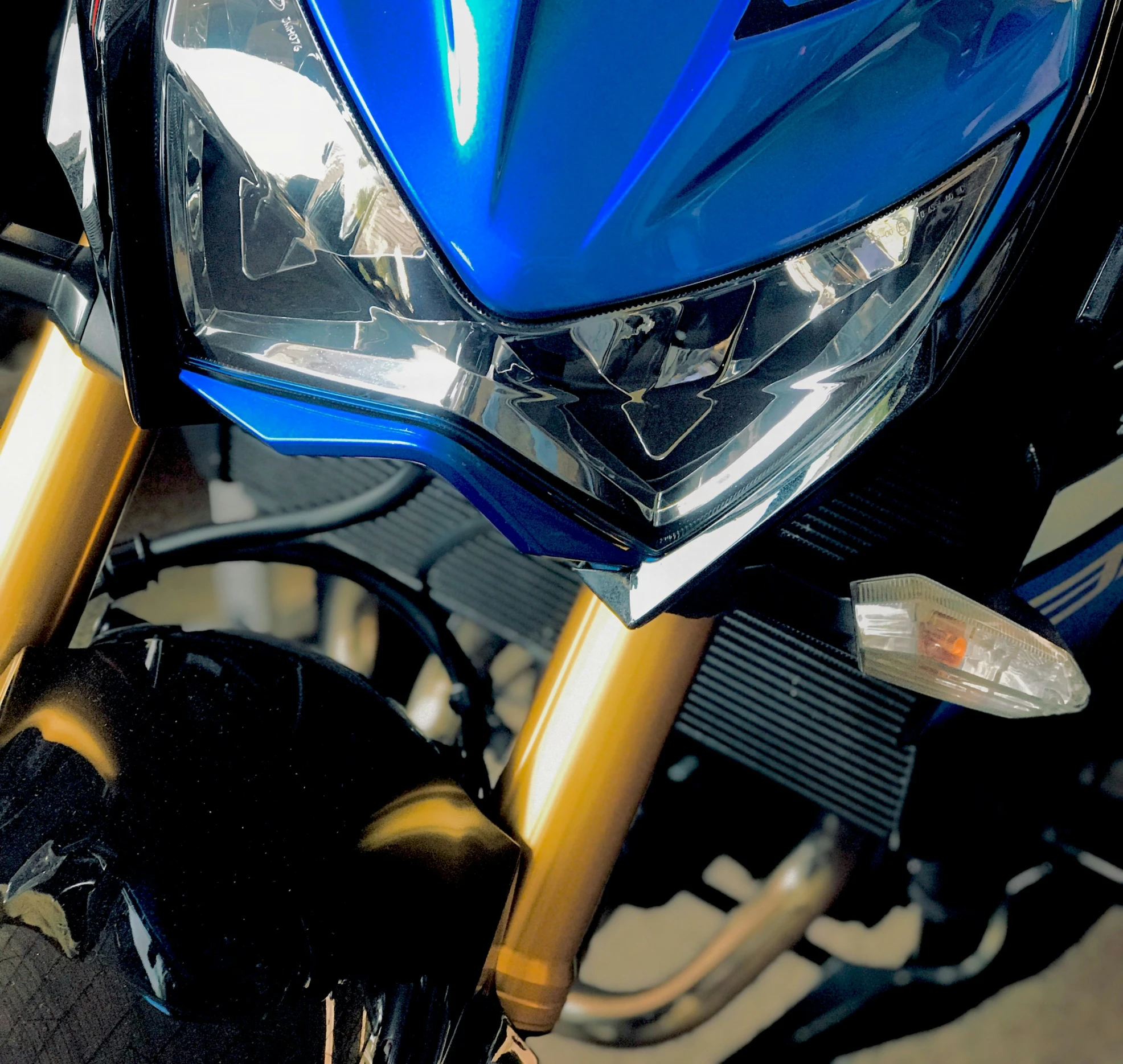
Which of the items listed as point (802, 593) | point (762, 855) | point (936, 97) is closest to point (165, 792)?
point (802, 593)

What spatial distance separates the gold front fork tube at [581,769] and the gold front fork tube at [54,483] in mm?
343

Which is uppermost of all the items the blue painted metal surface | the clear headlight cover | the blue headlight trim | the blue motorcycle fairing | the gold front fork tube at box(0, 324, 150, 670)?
the blue motorcycle fairing

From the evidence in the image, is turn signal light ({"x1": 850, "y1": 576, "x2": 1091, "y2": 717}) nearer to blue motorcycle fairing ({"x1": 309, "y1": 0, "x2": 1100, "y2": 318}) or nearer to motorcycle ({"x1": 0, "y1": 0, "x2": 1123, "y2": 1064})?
motorcycle ({"x1": 0, "y1": 0, "x2": 1123, "y2": 1064})

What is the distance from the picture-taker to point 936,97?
1.61 feet

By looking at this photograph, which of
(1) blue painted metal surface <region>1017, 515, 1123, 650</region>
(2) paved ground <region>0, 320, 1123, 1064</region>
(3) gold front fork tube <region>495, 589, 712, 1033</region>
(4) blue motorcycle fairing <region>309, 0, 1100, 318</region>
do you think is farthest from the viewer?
(2) paved ground <region>0, 320, 1123, 1064</region>

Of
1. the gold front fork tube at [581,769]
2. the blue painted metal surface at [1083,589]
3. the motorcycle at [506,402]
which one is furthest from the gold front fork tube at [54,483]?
the blue painted metal surface at [1083,589]

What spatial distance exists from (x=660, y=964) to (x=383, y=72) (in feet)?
3.78

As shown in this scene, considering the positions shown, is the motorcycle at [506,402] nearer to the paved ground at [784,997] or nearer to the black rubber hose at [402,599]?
the black rubber hose at [402,599]

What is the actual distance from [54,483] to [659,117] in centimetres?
52

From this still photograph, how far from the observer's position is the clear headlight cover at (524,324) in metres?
0.52

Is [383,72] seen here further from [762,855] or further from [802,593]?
[762,855]

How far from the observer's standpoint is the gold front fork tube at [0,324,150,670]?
0.77 meters

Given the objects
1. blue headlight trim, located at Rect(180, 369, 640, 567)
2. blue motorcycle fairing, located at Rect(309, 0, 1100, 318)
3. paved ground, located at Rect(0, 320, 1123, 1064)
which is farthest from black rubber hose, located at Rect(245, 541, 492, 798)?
blue motorcycle fairing, located at Rect(309, 0, 1100, 318)

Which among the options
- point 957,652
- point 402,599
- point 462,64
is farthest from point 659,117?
point 402,599
